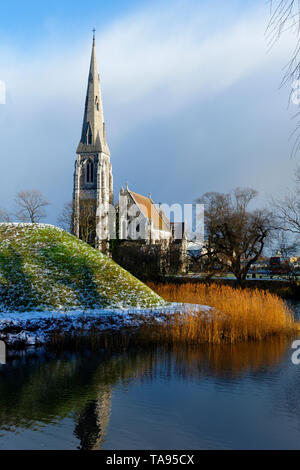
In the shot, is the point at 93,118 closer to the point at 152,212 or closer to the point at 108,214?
the point at 152,212

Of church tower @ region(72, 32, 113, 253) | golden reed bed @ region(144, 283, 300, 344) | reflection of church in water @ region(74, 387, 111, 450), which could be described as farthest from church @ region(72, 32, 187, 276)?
reflection of church in water @ region(74, 387, 111, 450)

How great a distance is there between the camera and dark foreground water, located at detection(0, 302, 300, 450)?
24.8 ft

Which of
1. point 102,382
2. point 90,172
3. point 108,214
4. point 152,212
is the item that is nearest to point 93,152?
point 90,172

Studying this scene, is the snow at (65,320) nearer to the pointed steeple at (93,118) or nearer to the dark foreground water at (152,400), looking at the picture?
the dark foreground water at (152,400)

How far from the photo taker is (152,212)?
82.4 m

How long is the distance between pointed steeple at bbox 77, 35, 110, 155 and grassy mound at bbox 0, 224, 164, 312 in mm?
67111

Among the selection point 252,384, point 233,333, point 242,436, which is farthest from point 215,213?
point 242,436

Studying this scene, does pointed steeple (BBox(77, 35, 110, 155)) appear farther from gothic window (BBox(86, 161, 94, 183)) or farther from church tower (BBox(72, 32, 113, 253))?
gothic window (BBox(86, 161, 94, 183))

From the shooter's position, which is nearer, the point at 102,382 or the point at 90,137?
the point at 102,382

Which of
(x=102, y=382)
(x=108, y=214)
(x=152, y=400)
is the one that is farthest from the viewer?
(x=108, y=214)

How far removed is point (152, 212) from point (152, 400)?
2880 inches

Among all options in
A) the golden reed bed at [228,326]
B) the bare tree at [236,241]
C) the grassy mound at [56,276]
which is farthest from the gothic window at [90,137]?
the golden reed bed at [228,326]

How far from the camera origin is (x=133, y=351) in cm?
1409
